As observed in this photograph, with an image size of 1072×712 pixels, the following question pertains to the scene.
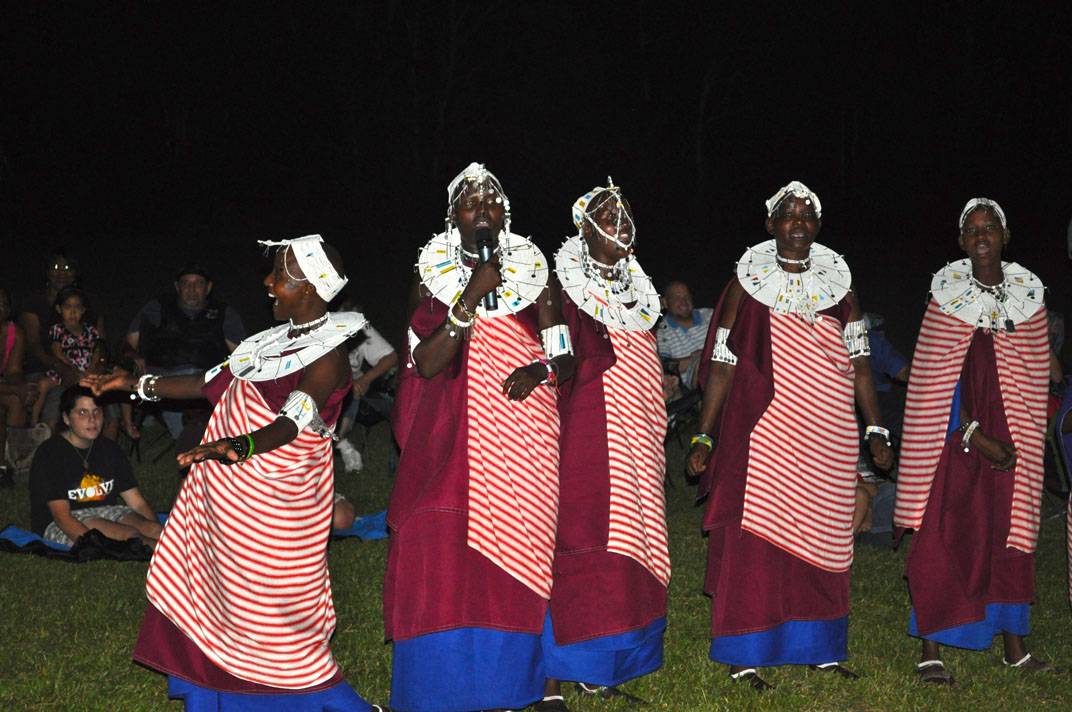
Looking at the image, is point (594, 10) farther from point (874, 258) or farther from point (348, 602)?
point (348, 602)

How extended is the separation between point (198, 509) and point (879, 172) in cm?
3348

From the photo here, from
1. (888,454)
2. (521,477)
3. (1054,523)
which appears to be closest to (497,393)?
(521,477)

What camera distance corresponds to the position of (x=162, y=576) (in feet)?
13.5

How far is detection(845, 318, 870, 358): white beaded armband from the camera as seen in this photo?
504cm

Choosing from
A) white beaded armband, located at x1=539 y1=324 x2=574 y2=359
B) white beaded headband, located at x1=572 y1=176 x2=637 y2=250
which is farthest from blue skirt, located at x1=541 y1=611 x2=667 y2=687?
white beaded headband, located at x1=572 y1=176 x2=637 y2=250

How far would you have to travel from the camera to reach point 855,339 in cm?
505

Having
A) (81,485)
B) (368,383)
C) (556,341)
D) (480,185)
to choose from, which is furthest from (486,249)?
(368,383)

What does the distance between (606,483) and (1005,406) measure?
181cm

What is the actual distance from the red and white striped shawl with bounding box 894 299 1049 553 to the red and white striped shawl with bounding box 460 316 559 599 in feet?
5.67

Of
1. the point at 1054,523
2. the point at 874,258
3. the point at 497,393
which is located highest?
the point at 497,393

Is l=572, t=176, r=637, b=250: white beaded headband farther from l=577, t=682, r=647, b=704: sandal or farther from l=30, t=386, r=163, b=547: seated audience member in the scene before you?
l=30, t=386, r=163, b=547: seated audience member

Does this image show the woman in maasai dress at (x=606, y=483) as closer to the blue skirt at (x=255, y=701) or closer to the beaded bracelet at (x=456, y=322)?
the beaded bracelet at (x=456, y=322)

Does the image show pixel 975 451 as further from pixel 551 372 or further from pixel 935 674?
pixel 551 372

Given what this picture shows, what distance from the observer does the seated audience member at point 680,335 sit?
10375 millimetres
